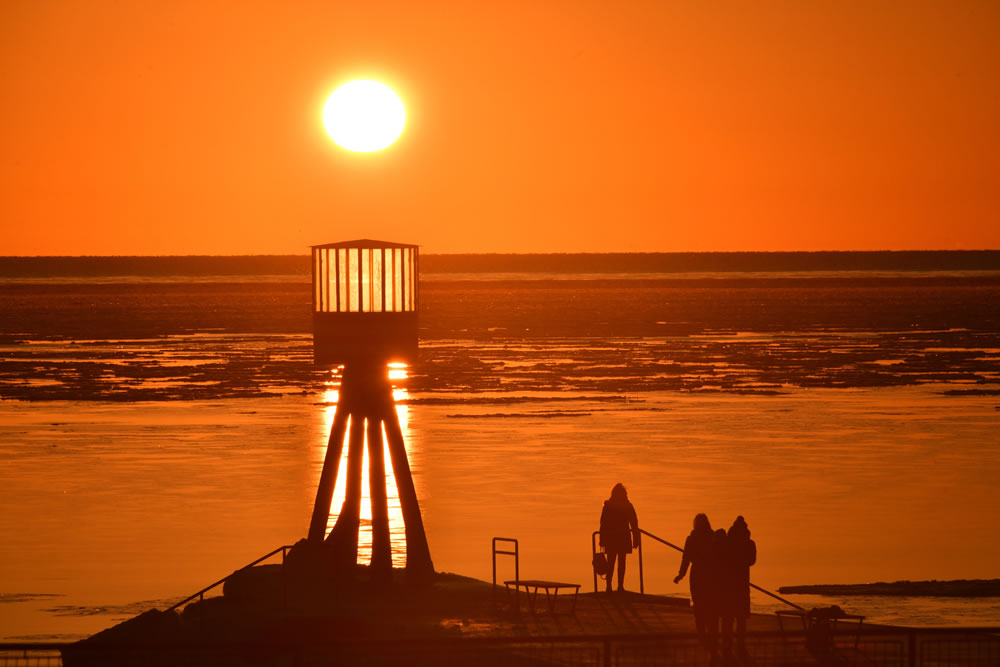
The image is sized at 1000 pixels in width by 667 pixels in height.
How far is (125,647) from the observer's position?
12.4 m

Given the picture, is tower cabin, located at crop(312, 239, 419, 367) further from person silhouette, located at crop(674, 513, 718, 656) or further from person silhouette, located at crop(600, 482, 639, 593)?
person silhouette, located at crop(674, 513, 718, 656)

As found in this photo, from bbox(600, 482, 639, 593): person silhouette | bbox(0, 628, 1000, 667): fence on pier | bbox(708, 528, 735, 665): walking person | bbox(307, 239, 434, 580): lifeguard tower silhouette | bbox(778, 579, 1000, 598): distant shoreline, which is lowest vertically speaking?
bbox(0, 628, 1000, 667): fence on pier

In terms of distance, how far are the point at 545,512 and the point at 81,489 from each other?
10843 mm

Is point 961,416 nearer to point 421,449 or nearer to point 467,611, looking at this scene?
point 421,449

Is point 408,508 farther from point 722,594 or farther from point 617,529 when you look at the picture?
point 722,594

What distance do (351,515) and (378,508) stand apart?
577 mm

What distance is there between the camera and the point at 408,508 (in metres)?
24.6

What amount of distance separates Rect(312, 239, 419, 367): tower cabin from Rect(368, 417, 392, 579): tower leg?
3.87 feet

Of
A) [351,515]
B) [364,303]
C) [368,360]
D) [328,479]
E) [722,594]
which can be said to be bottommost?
[722,594]

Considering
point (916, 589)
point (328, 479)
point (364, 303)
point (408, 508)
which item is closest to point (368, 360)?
point (364, 303)

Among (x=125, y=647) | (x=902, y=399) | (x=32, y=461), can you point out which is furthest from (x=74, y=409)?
(x=125, y=647)

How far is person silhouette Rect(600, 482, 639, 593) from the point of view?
23062 millimetres

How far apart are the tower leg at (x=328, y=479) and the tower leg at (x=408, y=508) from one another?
0.70m

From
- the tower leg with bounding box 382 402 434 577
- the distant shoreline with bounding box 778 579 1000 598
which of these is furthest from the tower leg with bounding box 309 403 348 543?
the distant shoreline with bounding box 778 579 1000 598
